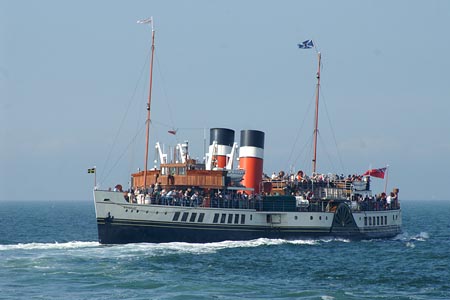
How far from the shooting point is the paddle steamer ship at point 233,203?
53.6m

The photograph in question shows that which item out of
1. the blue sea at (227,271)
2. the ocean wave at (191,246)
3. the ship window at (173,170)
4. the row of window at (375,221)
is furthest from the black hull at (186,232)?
the ship window at (173,170)

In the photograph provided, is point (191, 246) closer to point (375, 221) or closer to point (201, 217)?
point (201, 217)

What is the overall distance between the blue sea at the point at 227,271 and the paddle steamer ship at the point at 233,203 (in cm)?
113

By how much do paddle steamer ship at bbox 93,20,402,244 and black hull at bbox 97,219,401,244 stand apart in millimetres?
65

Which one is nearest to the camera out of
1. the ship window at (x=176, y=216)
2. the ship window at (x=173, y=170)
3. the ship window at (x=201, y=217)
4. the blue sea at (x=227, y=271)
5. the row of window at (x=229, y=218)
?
the blue sea at (x=227, y=271)

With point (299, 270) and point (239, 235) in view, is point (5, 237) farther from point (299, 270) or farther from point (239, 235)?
point (299, 270)

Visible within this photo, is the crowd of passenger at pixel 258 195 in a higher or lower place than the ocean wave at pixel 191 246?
higher

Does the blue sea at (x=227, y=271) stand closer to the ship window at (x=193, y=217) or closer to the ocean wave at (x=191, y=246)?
the ocean wave at (x=191, y=246)

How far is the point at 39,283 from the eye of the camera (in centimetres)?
3875

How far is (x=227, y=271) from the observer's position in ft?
142

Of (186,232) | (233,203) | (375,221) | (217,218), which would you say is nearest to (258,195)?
(233,203)

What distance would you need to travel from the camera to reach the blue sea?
1455 inches

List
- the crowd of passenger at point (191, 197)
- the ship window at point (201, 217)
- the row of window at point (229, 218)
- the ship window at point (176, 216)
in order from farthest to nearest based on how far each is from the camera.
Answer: the row of window at point (229, 218) → the ship window at point (201, 217) → the crowd of passenger at point (191, 197) → the ship window at point (176, 216)

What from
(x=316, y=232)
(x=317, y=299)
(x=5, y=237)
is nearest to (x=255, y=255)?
(x=316, y=232)
